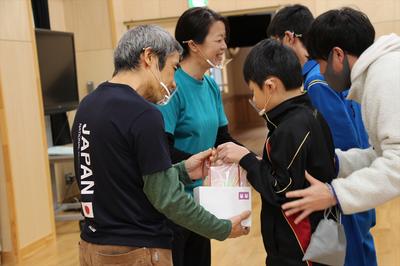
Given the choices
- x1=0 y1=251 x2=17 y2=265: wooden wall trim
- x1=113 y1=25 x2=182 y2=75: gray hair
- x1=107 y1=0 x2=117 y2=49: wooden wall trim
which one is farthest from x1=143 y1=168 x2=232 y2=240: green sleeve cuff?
x1=107 y1=0 x2=117 y2=49: wooden wall trim

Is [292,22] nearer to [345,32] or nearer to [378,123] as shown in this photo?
[345,32]

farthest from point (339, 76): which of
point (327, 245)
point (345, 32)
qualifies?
point (327, 245)

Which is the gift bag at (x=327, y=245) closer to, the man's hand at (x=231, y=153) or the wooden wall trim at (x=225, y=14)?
the man's hand at (x=231, y=153)

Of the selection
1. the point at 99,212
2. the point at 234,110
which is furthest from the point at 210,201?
the point at 234,110

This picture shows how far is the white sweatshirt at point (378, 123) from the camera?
5.15 feet

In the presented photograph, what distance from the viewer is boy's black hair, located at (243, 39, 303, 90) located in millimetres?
1826

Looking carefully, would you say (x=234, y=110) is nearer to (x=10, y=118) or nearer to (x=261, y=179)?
(x=10, y=118)

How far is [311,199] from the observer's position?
1.69 metres

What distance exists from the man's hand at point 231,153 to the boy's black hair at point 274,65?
0.76 ft

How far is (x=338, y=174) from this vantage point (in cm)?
197

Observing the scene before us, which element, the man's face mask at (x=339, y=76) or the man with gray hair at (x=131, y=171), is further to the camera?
the man's face mask at (x=339, y=76)

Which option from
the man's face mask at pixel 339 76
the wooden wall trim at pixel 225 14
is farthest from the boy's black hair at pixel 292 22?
the wooden wall trim at pixel 225 14

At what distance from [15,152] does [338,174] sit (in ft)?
10.9

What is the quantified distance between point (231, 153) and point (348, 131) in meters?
0.64
